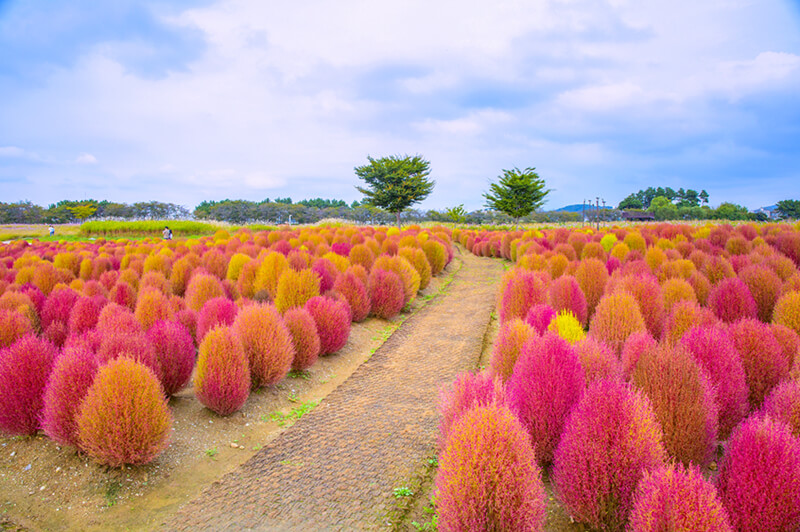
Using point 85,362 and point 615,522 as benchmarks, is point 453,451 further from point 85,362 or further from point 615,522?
point 85,362

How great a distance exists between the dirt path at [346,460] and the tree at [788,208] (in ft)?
205

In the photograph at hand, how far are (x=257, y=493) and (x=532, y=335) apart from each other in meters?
2.58

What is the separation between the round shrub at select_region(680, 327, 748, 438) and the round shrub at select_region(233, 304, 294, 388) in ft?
12.9

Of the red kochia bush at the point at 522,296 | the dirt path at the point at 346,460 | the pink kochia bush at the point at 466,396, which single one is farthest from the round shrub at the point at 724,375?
the red kochia bush at the point at 522,296

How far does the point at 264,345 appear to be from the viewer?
5082mm

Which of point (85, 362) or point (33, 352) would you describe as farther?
point (33, 352)

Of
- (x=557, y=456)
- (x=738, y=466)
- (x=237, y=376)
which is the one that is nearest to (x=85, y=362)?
(x=237, y=376)

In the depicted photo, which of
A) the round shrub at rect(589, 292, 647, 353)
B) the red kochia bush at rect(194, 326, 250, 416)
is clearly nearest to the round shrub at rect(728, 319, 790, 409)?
the round shrub at rect(589, 292, 647, 353)

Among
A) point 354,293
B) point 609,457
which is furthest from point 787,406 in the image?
point 354,293

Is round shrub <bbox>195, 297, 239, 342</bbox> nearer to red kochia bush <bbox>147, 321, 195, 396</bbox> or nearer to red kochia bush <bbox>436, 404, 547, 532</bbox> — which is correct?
red kochia bush <bbox>147, 321, 195, 396</bbox>

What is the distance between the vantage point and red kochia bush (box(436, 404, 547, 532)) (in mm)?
2291

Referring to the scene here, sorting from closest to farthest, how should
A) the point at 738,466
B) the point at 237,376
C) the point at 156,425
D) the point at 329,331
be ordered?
the point at 738,466
the point at 156,425
the point at 237,376
the point at 329,331

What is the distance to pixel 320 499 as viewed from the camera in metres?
3.27

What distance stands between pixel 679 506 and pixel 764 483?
588 mm
